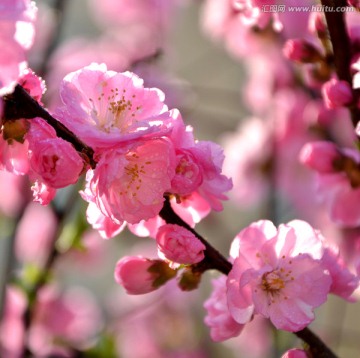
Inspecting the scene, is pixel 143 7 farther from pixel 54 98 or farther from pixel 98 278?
pixel 98 278

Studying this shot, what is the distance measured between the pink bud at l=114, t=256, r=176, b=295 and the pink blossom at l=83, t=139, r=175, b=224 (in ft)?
0.28

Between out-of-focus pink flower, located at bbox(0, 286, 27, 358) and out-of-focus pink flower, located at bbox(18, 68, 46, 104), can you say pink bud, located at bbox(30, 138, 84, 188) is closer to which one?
out-of-focus pink flower, located at bbox(18, 68, 46, 104)

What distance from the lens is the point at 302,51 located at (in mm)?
1002

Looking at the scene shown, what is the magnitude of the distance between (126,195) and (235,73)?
9.38 ft

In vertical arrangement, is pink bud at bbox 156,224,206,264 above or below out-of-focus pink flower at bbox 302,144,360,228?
above

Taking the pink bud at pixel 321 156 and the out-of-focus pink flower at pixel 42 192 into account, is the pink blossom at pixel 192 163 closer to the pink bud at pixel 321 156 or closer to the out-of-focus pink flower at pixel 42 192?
the out-of-focus pink flower at pixel 42 192

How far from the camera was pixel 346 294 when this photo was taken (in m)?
0.83

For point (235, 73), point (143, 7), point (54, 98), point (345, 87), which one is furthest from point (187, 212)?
point (235, 73)

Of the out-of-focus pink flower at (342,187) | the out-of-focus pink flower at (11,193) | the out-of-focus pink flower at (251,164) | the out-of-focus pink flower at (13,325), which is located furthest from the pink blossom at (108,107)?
the out-of-focus pink flower at (251,164)

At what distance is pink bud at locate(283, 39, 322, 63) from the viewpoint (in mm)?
1000

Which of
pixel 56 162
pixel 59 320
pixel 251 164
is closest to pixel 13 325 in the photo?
pixel 59 320

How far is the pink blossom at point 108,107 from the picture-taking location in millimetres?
719

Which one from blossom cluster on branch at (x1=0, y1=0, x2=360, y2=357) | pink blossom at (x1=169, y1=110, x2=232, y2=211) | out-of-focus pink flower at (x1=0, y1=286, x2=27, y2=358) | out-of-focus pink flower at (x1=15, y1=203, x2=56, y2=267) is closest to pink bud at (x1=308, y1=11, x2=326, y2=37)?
blossom cluster on branch at (x1=0, y1=0, x2=360, y2=357)

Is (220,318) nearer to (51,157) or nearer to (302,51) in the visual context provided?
(51,157)
